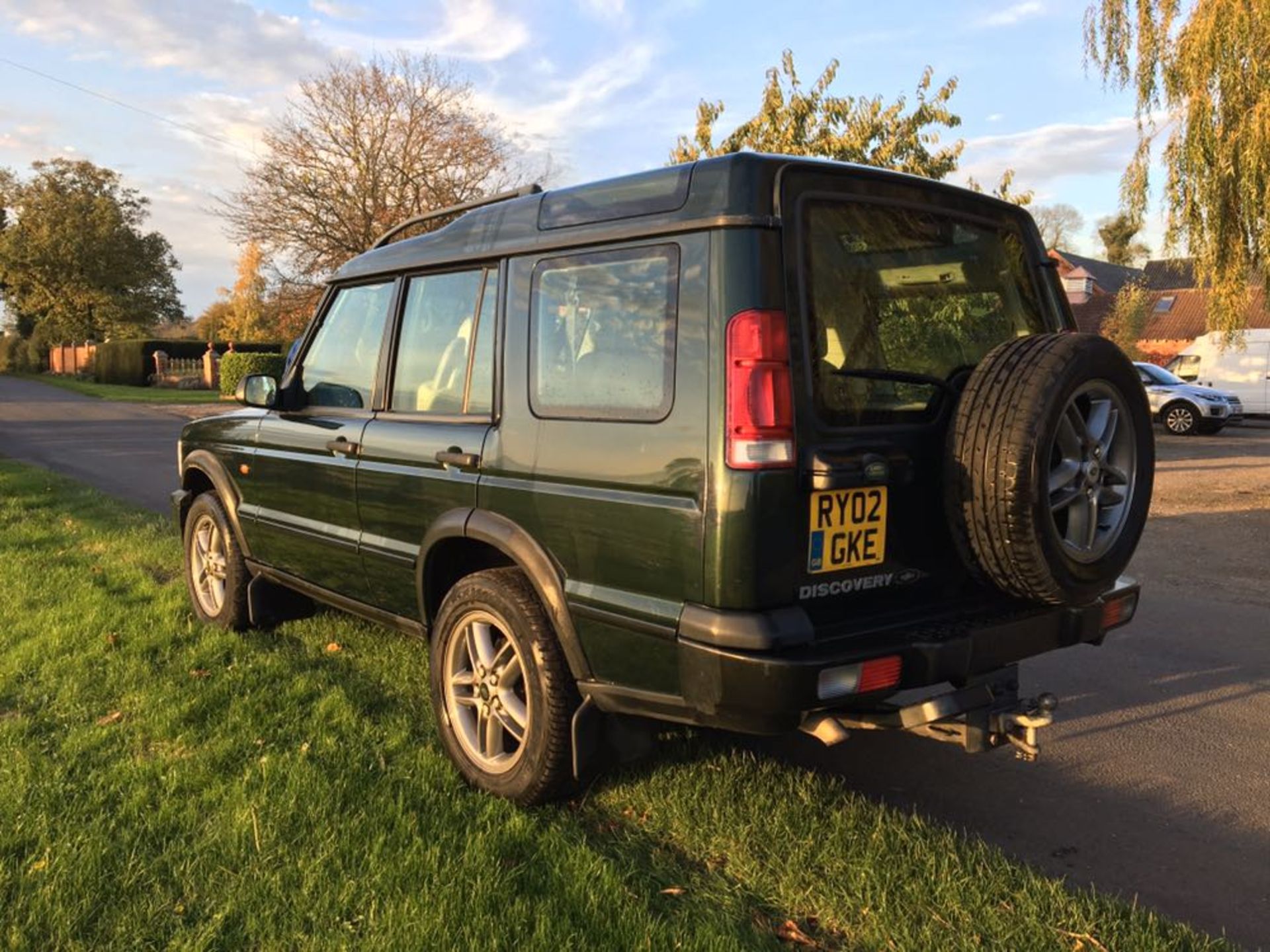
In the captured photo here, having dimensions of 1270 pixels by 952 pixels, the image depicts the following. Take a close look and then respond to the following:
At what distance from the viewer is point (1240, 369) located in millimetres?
23188

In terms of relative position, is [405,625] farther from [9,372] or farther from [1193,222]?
[9,372]

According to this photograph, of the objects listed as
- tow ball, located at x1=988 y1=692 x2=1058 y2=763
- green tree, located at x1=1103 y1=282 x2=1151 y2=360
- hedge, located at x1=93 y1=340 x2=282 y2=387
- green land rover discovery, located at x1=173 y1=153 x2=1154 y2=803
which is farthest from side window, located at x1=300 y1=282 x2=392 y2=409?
hedge, located at x1=93 y1=340 x2=282 y2=387

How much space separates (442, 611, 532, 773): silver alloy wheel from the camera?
10.8 feet

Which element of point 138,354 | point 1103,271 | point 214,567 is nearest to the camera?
point 214,567

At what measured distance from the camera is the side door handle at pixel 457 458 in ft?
10.9

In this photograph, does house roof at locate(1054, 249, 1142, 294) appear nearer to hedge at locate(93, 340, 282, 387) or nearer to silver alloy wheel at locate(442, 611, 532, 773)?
hedge at locate(93, 340, 282, 387)

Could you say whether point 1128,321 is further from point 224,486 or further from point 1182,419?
point 224,486

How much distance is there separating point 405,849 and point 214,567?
2.97m

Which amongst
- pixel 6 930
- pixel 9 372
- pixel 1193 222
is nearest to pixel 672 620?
pixel 6 930

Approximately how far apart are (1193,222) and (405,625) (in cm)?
1081

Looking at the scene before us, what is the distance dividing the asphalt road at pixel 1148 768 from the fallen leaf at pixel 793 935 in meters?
0.94

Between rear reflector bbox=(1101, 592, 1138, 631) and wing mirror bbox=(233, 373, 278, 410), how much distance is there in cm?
367

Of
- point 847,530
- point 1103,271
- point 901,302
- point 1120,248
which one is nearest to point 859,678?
point 847,530

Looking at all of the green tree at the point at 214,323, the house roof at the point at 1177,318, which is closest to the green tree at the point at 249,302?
the green tree at the point at 214,323
